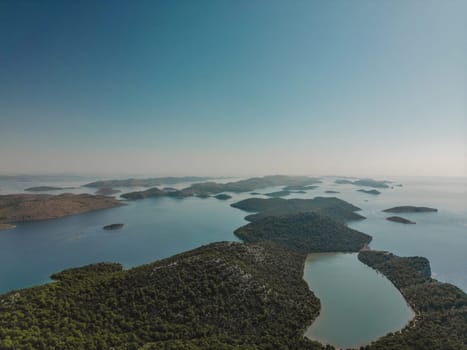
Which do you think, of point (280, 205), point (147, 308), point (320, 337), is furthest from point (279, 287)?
point (280, 205)

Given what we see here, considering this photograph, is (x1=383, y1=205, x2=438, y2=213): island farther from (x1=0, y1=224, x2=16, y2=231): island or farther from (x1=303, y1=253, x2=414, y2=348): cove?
(x1=0, y1=224, x2=16, y2=231): island

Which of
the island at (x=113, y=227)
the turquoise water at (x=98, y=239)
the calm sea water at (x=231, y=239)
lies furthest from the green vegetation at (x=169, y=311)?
the island at (x=113, y=227)

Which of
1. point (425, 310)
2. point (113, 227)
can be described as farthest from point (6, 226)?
point (425, 310)

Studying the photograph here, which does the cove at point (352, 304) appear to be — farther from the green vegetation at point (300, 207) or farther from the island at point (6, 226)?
the island at point (6, 226)

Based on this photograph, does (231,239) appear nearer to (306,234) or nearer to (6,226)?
(306,234)

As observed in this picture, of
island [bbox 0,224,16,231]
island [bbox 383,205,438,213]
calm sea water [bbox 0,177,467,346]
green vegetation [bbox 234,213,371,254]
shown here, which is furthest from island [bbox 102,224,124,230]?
island [bbox 383,205,438,213]

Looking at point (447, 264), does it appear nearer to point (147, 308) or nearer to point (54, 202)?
point (147, 308)
